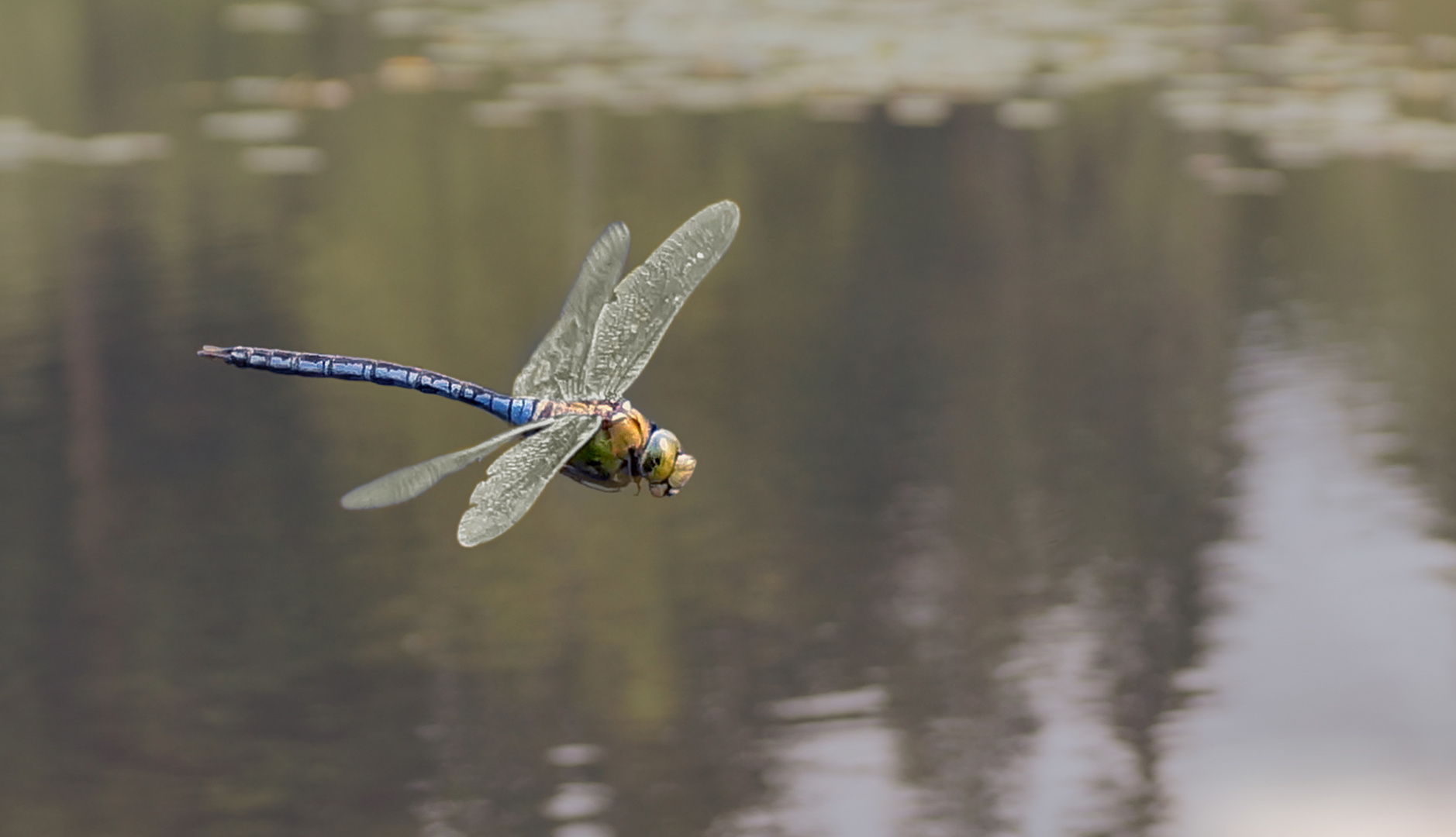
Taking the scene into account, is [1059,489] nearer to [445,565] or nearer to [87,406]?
[445,565]

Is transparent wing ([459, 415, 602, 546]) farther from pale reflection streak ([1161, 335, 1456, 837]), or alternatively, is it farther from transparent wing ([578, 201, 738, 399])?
pale reflection streak ([1161, 335, 1456, 837])

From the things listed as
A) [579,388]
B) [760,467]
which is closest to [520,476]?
[579,388]

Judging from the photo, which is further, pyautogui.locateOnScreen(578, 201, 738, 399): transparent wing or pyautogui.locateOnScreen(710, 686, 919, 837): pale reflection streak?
pyautogui.locateOnScreen(710, 686, 919, 837): pale reflection streak

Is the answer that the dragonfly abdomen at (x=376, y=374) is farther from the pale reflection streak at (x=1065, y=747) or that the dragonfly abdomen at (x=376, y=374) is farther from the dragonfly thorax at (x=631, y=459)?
the pale reflection streak at (x=1065, y=747)

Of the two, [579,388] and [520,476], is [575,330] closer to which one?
[579,388]

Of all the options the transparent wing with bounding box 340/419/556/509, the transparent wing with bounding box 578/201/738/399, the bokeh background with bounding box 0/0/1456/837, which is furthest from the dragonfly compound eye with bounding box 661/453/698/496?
the bokeh background with bounding box 0/0/1456/837
